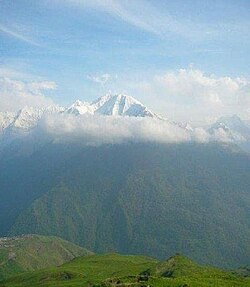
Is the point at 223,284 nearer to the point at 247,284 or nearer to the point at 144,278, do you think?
the point at 247,284

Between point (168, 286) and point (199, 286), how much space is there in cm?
1169

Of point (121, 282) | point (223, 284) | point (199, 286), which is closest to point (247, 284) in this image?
point (223, 284)

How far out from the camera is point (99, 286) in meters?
178

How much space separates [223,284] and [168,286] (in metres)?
31.4

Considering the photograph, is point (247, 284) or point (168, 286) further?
point (247, 284)

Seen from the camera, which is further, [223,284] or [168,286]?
[223,284]

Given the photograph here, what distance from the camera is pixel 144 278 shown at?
615ft

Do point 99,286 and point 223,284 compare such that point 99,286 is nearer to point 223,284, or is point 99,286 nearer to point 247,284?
point 223,284

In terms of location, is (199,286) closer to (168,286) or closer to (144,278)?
(168,286)

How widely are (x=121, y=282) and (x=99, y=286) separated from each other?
8333 mm

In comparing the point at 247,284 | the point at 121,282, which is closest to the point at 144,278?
the point at 121,282

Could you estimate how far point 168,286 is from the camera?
170375mm

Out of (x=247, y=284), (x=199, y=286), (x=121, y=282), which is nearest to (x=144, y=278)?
(x=121, y=282)

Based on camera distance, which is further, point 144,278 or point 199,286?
point 144,278
